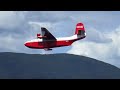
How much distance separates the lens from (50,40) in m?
6.87

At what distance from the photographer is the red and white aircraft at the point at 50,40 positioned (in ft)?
20.4

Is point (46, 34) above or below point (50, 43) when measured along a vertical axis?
above

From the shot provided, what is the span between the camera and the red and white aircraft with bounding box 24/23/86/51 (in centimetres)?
621

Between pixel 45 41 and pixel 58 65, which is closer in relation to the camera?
pixel 45 41

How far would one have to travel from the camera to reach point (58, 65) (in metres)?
8.52
